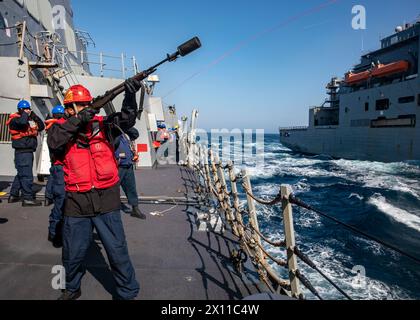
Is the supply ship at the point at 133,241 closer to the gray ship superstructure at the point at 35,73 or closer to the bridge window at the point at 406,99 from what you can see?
the gray ship superstructure at the point at 35,73

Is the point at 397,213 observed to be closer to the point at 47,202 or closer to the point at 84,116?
the point at 47,202

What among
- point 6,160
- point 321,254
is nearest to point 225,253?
point 321,254

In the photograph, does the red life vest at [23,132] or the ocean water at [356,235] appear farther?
the ocean water at [356,235]

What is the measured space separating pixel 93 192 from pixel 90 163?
0.27 m

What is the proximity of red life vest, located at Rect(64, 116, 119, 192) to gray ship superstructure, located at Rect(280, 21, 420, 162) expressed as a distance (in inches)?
1215

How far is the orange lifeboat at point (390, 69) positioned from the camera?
96.1 ft

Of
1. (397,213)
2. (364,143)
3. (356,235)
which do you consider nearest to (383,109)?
(364,143)

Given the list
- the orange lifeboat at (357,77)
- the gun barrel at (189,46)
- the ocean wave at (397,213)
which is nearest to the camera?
the gun barrel at (189,46)

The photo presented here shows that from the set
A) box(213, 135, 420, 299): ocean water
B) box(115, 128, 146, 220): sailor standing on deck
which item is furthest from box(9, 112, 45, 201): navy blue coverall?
box(213, 135, 420, 299): ocean water

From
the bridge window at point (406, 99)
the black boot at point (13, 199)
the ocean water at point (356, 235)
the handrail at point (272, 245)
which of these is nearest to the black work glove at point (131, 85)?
the handrail at point (272, 245)
